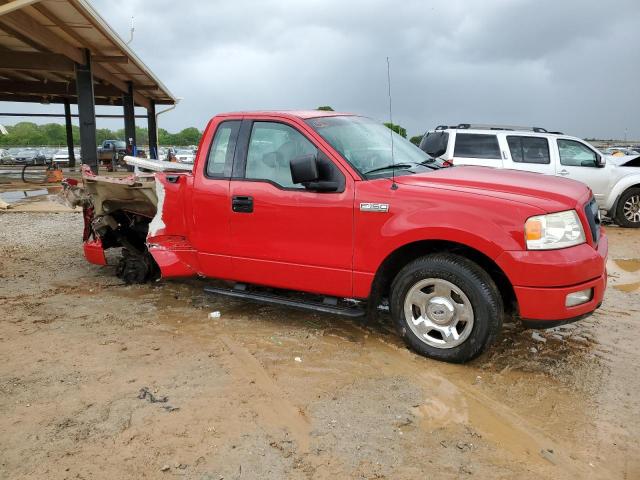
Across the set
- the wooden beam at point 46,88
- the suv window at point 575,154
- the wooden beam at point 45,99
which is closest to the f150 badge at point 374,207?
the suv window at point 575,154

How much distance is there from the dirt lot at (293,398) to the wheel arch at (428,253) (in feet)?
1.46

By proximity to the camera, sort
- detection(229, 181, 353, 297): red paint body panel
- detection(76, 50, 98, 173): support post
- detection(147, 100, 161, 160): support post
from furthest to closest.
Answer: detection(147, 100, 161, 160): support post → detection(76, 50, 98, 173): support post → detection(229, 181, 353, 297): red paint body panel

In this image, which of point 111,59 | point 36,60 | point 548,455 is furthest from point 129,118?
point 548,455

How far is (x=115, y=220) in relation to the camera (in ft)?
19.7

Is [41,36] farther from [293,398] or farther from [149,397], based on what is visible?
[293,398]

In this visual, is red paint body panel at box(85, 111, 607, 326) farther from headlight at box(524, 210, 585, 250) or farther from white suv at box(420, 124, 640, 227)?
white suv at box(420, 124, 640, 227)

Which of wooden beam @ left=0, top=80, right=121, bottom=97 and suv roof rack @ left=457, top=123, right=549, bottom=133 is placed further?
wooden beam @ left=0, top=80, right=121, bottom=97

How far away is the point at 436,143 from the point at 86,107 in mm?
10691

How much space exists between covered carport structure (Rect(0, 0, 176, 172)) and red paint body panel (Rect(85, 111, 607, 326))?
7447 mm

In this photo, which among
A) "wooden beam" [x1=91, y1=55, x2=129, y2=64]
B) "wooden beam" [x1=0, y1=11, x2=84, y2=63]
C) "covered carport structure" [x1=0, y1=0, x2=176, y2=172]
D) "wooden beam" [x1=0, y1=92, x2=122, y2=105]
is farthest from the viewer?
"wooden beam" [x1=0, y1=92, x2=122, y2=105]

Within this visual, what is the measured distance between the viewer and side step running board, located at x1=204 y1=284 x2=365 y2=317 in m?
4.11

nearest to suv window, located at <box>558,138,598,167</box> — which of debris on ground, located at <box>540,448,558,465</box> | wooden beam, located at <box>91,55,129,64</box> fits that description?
debris on ground, located at <box>540,448,558,465</box>

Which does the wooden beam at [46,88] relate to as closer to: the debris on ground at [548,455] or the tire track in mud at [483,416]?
the tire track in mud at [483,416]

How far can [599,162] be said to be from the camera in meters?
10.1
